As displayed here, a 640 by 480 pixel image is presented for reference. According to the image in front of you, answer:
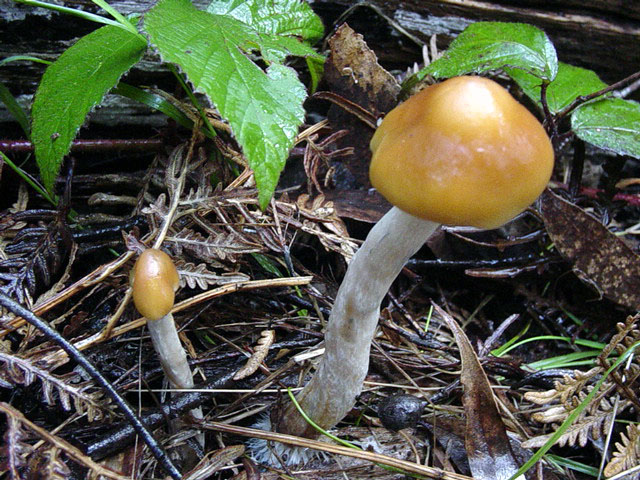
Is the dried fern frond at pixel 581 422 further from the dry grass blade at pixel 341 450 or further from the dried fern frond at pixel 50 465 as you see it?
the dried fern frond at pixel 50 465

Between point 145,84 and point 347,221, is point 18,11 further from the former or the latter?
point 347,221

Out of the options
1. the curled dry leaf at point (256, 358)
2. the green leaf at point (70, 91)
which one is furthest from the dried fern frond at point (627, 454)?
the green leaf at point (70, 91)

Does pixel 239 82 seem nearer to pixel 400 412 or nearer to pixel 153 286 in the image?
pixel 153 286

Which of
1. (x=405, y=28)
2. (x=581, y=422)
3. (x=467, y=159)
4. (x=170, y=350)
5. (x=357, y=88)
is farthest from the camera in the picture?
(x=405, y=28)

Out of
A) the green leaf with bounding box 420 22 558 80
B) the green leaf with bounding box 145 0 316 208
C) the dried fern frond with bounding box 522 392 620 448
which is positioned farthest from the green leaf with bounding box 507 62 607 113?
the dried fern frond with bounding box 522 392 620 448

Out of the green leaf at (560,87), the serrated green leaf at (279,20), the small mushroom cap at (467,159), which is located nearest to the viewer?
the small mushroom cap at (467,159)

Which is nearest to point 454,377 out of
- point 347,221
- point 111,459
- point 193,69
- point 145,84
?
point 347,221

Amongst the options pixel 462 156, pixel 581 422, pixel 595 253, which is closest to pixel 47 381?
pixel 462 156
